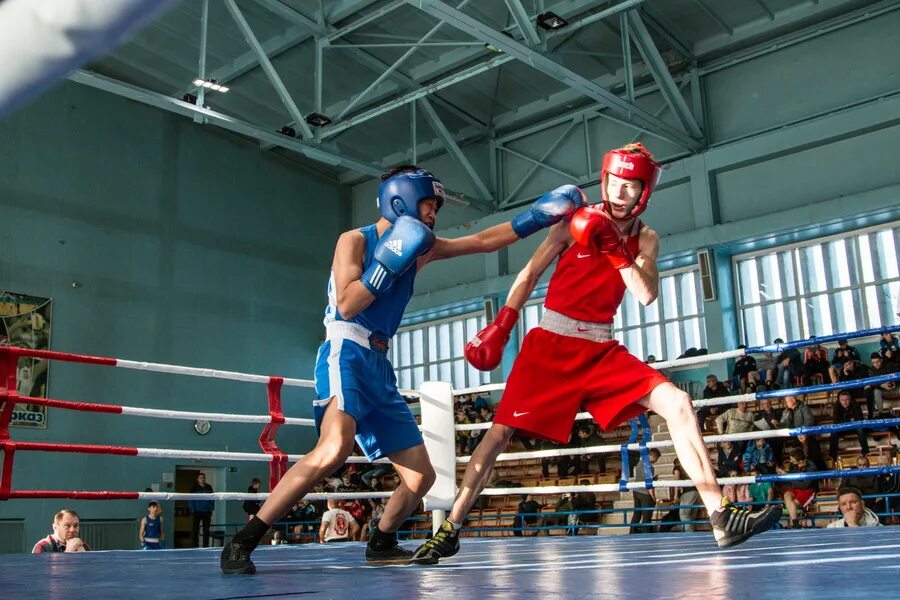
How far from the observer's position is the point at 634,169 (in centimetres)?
292

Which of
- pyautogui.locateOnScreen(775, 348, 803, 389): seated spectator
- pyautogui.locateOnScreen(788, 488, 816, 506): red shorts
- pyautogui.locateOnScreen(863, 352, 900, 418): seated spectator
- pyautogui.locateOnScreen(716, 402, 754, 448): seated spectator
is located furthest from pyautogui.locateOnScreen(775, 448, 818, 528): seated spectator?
pyautogui.locateOnScreen(775, 348, 803, 389): seated spectator

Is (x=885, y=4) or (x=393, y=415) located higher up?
(x=885, y=4)

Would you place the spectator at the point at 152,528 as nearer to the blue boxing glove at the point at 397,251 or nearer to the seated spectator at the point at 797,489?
the seated spectator at the point at 797,489

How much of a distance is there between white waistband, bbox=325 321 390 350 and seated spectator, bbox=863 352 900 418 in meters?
7.56

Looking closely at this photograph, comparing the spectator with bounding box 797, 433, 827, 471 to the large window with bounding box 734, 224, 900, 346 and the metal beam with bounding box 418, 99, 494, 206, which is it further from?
the metal beam with bounding box 418, 99, 494, 206

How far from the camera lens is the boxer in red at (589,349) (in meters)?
2.79

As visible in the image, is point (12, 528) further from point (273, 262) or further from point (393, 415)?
point (393, 415)

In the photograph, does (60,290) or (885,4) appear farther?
(60,290)

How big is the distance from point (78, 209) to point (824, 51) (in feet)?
35.2

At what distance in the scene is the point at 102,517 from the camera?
13.0 metres

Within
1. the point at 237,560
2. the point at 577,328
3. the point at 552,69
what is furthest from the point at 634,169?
the point at 552,69

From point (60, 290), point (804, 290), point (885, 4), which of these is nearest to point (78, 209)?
point (60, 290)

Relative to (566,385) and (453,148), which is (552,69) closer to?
(453,148)

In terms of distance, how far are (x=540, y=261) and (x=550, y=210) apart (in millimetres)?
→ 265
